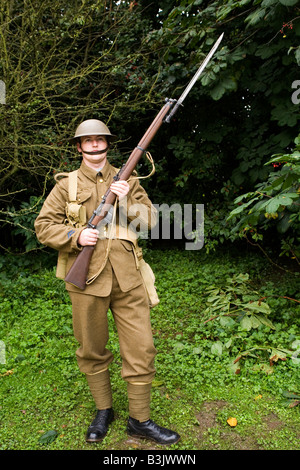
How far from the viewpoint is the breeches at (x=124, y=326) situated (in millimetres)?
2541

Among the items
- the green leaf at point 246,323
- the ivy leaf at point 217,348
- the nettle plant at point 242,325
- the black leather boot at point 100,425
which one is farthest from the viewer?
the green leaf at point 246,323

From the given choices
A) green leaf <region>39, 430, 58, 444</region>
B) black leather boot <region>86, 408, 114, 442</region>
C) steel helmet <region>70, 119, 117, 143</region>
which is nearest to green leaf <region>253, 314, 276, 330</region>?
black leather boot <region>86, 408, 114, 442</region>

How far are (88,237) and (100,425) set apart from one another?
1.37 meters

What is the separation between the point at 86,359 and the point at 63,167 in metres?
3.15

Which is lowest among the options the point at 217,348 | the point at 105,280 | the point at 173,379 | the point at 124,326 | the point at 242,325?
the point at 173,379

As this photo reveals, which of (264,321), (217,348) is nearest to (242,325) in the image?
(264,321)

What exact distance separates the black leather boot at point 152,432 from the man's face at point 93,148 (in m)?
1.80

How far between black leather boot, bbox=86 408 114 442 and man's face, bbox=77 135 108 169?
1778 millimetres

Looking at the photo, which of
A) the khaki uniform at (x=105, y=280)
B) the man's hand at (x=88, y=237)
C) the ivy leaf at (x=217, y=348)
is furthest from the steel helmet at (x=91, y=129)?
the ivy leaf at (x=217, y=348)

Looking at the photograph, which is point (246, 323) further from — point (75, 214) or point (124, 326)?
point (75, 214)

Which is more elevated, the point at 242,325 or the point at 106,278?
the point at 106,278

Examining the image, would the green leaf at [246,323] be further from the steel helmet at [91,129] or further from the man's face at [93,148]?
the steel helmet at [91,129]

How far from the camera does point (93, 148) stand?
8.42 ft

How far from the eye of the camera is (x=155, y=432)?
2645 mm
